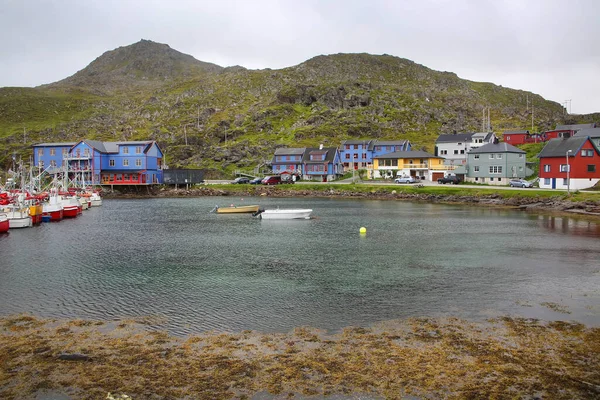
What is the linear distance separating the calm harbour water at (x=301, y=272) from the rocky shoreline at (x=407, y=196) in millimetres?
9698

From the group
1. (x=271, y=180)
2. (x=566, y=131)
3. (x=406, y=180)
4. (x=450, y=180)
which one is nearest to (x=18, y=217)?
(x=271, y=180)

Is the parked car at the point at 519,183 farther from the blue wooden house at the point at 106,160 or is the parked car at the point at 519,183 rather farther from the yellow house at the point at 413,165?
the blue wooden house at the point at 106,160

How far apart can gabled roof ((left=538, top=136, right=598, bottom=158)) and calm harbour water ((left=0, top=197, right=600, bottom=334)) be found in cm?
2511

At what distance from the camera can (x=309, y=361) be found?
15.6 metres

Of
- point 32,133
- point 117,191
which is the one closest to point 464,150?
point 117,191

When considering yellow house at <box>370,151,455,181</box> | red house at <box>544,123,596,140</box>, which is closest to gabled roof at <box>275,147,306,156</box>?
yellow house at <box>370,151,455,181</box>

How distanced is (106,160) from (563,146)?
104m

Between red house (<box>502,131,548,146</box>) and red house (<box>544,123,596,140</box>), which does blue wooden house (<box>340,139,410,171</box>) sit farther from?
red house (<box>544,123,596,140</box>)

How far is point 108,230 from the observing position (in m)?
52.6

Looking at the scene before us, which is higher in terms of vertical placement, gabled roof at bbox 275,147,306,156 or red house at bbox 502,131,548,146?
red house at bbox 502,131,548,146

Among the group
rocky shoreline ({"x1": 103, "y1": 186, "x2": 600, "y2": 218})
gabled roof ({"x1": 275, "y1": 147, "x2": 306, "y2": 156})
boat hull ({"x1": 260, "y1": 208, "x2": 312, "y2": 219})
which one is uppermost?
gabled roof ({"x1": 275, "y1": 147, "x2": 306, "y2": 156})

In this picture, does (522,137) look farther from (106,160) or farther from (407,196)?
(106,160)

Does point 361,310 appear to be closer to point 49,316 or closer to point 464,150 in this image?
point 49,316

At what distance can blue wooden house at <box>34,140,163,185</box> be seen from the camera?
11344 cm
